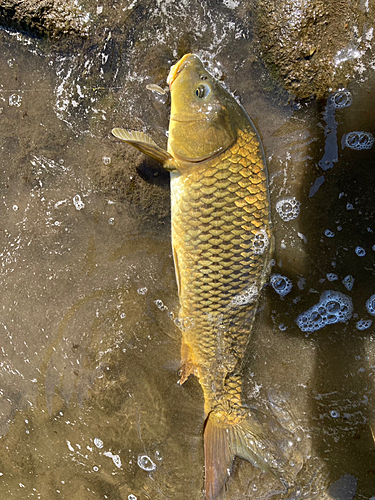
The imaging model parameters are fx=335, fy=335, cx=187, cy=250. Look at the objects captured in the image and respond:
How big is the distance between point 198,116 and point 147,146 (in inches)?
12.3

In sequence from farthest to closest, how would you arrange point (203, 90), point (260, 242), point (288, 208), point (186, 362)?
point (288, 208), point (186, 362), point (260, 242), point (203, 90)

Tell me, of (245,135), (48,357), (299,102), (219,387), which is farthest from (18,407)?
(299,102)

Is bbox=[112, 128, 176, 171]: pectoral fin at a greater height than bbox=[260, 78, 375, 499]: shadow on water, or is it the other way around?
bbox=[112, 128, 176, 171]: pectoral fin

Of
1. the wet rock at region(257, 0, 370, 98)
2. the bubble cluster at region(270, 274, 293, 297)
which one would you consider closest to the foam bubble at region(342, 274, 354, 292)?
the bubble cluster at region(270, 274, 293, 297)

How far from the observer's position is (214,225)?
177 centimetres

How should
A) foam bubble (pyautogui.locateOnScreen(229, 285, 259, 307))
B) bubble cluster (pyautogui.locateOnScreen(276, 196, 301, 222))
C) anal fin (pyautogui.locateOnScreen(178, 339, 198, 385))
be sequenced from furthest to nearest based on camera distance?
1. bubble cluster (pyautogui.locateOnScreen(276, 196, 301, 222))
2. anal fin (pyautogui.locateOnScreen(178, 339, 198, 385))
3. foam bubble (pyautogui.locateOnScreen(229, 285, 259, 307))

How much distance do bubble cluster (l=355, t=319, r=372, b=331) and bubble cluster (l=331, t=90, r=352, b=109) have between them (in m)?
1.36

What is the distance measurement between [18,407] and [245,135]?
7.63ft

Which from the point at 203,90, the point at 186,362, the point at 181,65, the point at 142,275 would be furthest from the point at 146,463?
the point at 181,65

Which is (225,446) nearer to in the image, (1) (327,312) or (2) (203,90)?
(1) (327,312)

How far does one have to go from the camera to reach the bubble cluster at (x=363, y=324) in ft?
7.17

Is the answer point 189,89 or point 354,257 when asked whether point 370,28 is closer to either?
point 189,89

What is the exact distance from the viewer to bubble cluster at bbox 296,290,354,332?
2.18 meters

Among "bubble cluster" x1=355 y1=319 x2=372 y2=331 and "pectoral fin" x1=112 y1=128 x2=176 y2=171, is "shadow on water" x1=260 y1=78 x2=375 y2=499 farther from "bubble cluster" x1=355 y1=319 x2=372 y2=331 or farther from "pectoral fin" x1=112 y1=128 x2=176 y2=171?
"pectoral fin" x1=112 y1=128 x2=176 y2=171
